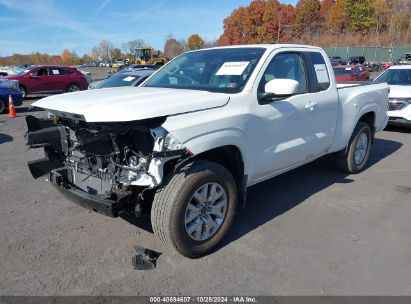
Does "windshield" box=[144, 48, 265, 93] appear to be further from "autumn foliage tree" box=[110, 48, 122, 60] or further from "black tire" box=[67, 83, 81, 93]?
"autumn foliage tree" box=[110, 48, 122, 60]

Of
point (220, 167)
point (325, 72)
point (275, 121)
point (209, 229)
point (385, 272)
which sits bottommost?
point (385, 272)

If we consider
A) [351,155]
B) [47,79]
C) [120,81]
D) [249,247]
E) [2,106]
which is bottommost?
[249,247]

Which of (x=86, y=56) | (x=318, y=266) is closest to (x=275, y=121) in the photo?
(x=318, y=266)

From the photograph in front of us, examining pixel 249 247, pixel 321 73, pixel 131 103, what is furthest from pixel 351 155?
pixel 131 103

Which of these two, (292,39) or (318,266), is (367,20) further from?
(318,266)

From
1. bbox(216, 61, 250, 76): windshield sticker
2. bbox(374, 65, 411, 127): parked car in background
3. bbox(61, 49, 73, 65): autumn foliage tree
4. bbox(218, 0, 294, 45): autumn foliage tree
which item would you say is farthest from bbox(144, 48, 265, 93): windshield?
bbox(61, 49, 73, 65): autumn foliage tree

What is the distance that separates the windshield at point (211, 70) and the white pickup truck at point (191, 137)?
1 centimetres

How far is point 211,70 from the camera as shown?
439 cm

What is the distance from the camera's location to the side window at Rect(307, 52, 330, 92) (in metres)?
4.89

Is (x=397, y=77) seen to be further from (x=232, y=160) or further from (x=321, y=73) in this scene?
(x=232, y=160)

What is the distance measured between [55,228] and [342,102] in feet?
13.6

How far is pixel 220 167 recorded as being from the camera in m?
3.63

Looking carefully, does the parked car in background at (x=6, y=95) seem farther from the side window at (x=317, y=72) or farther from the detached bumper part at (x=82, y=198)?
the side window at (x=317, y=72)

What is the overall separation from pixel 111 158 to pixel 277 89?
5.90ft
